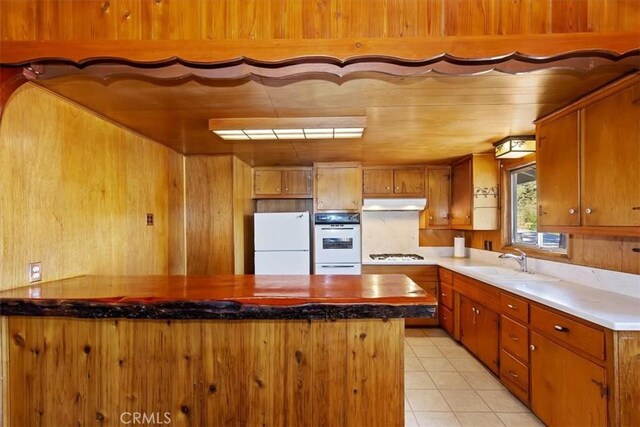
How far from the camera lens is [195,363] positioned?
155 cm

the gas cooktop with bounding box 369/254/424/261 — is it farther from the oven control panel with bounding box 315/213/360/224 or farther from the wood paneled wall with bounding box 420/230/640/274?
the wood paneled wall with bounding box 420/230/640/274

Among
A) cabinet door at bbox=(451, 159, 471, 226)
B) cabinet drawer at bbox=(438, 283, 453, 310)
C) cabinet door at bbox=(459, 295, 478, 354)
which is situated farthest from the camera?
cabinet door at bbox=(451, 159, 471, 226)

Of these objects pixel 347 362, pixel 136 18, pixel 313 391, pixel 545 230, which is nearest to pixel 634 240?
pixel 545 230

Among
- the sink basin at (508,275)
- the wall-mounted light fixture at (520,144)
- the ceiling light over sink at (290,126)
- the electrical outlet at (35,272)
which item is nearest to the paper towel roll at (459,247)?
the sink basin at (508,275)

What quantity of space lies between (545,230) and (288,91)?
6.88 ft

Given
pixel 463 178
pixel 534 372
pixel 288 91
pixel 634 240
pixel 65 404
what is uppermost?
pixel 288 91

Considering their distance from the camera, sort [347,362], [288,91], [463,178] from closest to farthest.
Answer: [347,362], [288,91], [463,178]

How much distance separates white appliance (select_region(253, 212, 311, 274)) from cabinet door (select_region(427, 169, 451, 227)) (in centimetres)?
181

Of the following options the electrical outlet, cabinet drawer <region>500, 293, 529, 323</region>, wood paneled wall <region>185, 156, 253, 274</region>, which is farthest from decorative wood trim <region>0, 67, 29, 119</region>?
cabinet drawer <region>500, 293, 529, 323</region>

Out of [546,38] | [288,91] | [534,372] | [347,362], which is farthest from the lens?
[534,372]

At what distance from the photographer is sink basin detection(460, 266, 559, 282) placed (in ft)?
9.30

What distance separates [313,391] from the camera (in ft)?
5.05

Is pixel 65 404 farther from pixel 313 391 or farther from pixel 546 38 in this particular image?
pixel 546 38

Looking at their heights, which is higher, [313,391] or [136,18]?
[136,18]
